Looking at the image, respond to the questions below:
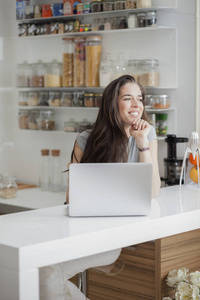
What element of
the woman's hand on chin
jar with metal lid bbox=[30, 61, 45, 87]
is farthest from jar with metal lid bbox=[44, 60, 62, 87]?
the woman's hand on chin

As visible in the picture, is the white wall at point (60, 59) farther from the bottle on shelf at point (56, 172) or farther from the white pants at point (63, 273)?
the white pants at point (63, 273)

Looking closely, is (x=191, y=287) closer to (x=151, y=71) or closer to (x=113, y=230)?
(x=113, y=230)

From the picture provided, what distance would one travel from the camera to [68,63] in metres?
4.19

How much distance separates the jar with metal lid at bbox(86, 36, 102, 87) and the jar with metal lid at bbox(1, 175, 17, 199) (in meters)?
0.87

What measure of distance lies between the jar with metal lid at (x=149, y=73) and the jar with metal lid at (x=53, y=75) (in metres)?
0.72

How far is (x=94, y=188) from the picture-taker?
2.24m

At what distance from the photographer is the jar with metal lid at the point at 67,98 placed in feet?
13.8

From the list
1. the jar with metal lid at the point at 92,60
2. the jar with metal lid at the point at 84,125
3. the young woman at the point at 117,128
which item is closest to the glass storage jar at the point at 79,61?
the jar with metal lid at the point at 92,60

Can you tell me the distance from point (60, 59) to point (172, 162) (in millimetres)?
1312

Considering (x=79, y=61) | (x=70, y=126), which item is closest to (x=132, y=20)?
(x=79, y=61)

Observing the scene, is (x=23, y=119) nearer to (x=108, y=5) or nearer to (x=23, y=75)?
(x=23, y=75)

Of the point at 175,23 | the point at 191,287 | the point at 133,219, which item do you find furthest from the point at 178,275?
the point at 175,23

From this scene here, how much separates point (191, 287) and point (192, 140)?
2.70 ft

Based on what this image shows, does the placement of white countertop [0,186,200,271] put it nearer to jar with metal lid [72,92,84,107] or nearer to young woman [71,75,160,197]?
young woman [71,75,160,197]
